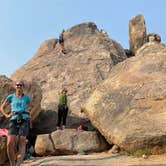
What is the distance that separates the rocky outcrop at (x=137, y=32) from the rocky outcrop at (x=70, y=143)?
17.9 m

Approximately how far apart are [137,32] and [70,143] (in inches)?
764

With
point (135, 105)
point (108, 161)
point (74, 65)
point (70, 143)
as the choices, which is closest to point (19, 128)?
point (108, 161)

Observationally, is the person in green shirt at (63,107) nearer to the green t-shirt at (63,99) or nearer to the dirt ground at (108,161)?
the green t-shirt at (63,99)

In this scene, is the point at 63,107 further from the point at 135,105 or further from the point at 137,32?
the point at 137,32

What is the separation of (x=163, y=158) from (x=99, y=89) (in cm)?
458

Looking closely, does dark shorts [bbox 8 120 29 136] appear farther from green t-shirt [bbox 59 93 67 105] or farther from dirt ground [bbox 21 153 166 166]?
green t-shirt [bbox 59 93 67 105]

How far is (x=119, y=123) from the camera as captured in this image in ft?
42.7

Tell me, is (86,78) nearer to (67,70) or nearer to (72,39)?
Result: (67,70)

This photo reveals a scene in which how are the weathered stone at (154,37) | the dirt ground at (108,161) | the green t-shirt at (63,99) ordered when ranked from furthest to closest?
the weathered stone at (154,37) < the green t-shirt at (63,99) < the dirt ground at (108,161)

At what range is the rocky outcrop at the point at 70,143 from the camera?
46.9ft

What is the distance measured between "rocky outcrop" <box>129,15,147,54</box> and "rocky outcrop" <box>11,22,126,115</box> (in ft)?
9.80

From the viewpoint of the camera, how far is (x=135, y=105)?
13.3 m

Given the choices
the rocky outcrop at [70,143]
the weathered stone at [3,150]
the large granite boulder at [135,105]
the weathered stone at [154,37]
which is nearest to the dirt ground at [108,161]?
the large granite boulder at [135,105]

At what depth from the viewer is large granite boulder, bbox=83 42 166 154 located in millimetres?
12008
